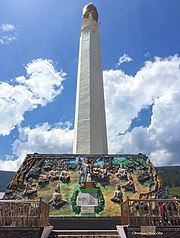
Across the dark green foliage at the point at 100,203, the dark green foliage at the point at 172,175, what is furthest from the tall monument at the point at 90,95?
the dark green foliage at the point at 172,175

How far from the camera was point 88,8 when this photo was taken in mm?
21359

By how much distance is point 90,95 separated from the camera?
17.2 m

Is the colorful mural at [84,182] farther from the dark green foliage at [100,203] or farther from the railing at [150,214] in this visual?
the railing at [150,214]

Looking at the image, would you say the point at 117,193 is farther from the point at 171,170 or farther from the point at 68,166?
the point at 171,170

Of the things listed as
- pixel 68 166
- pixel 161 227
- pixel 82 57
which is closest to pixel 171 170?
pixel 82 57

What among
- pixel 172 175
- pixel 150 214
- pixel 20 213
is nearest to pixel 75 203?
pixel 20 213

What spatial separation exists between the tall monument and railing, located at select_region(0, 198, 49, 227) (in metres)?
9.13

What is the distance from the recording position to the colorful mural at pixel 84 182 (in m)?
9.02

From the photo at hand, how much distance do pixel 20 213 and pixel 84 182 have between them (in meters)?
4.34

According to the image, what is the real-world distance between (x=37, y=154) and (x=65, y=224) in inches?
176

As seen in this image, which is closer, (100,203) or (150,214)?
(150,214)

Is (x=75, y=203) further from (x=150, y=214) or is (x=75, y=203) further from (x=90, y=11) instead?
(x=90, y=11)

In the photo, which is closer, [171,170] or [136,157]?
[136,157]

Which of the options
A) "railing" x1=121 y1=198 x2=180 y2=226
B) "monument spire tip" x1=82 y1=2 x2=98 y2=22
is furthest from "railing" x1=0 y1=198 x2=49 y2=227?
"monument spire tip" x1=82 y1=2 x2=98 y2=22
